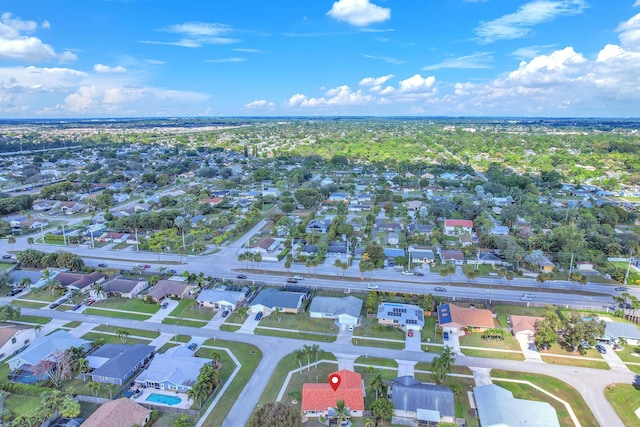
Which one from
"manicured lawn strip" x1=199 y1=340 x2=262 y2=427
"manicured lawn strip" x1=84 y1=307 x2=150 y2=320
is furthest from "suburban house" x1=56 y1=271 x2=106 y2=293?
"manicured lawn strip" x1=199 y1=340 x2=262 y2=427

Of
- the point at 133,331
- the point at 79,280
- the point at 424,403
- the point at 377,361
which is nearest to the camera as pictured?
the point at 424,403

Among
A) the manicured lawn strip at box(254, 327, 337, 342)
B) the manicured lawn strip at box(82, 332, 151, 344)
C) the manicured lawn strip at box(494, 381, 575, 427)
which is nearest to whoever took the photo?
the manicured lawn strip at box(494, 381, 575, 427)

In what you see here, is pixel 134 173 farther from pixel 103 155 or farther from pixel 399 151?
pixel 399 151

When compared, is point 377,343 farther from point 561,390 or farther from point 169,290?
point 169,290

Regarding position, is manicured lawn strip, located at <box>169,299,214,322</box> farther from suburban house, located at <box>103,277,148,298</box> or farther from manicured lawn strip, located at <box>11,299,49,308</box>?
manicured lawn strip, located at <box>11,299,49,308</box>

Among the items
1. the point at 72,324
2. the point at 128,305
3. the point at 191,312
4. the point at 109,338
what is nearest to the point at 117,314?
the point at 128,305
